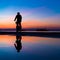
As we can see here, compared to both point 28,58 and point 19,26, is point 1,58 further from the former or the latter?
point 19,26

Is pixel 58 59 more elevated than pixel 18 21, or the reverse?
pixel 18 21

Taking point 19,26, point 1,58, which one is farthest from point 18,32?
point 1,58

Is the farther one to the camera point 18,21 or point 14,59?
point 18,21

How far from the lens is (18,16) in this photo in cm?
1952

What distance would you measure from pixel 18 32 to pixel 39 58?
14.8m

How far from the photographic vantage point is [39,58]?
5465mm

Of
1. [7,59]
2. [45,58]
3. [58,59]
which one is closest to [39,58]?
[45,58]

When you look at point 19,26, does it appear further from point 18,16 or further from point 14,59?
point 14,59

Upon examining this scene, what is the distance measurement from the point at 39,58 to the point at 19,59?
627 mm

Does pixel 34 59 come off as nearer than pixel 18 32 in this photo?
Yes

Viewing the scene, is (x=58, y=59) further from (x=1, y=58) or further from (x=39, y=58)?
(x=1, y=58)

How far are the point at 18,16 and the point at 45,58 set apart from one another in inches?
566

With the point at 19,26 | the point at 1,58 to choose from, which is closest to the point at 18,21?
the point at 19,26

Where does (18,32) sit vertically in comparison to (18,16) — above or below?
below
